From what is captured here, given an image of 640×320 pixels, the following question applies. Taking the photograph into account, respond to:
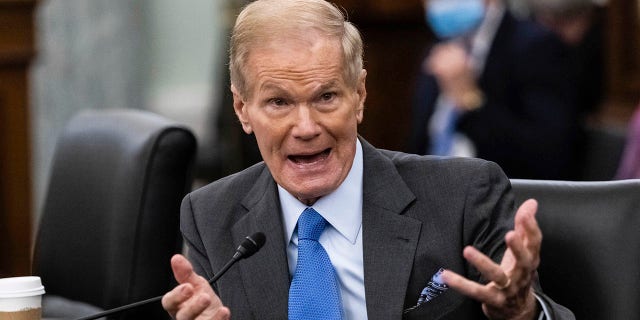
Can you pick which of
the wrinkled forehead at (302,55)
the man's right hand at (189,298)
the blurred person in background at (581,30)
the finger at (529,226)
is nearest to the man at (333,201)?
the wrinkled forehead at (302,55)

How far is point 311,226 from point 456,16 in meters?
2.99

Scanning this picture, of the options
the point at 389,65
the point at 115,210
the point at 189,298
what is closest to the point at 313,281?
the point at 189,298

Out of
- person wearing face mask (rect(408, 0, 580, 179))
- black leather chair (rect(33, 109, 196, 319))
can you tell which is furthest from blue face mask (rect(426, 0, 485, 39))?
black leather chair (rect(33, 109, 196, 319))

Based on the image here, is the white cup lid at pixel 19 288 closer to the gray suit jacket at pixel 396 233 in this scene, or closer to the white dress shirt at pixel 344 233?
the gray suit jacket at pixel 396 233

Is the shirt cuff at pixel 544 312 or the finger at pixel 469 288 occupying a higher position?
the finger at pixel 469 288

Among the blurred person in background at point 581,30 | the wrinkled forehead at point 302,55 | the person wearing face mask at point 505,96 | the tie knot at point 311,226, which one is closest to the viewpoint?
the wrinkled forehead at point 302,55

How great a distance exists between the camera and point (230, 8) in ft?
28.6

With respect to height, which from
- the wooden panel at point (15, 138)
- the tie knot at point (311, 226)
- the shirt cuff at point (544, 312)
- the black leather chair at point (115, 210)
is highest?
the shirt cuff at point (544, 312)

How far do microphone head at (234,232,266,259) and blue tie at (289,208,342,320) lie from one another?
17 centimetres

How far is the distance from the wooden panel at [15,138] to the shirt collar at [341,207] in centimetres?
258

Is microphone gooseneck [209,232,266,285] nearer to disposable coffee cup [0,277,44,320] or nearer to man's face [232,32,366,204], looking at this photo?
man's face [232,32,366,204]

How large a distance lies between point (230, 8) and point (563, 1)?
2.83m

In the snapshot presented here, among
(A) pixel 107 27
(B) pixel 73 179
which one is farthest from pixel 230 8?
(B) pixel 73 179

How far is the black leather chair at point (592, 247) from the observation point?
2549 millimetres
